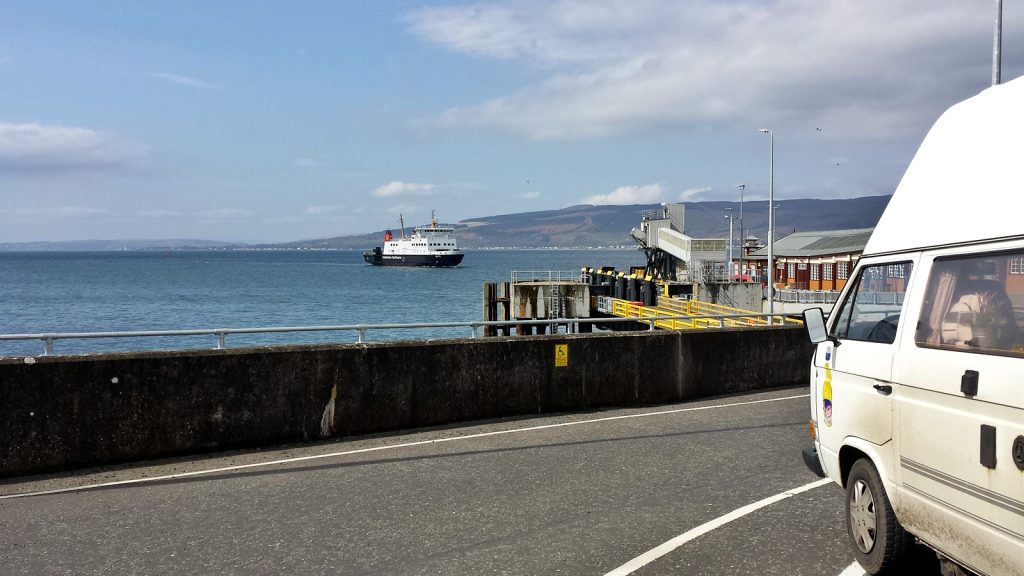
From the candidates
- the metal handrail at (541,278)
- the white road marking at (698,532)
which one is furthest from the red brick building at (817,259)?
the white road marking at (698,532)

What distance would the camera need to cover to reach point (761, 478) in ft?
23.7

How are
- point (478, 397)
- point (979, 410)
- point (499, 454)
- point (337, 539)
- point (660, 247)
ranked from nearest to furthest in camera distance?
1. point (979, 410)
2. point (337, 539)
3. point (499, 454)
4. point (478, 397)
5. point (660, 247)

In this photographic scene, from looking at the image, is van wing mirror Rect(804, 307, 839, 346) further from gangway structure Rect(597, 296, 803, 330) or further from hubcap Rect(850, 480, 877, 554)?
gangway structure Rect(597, 296, 803, 330)

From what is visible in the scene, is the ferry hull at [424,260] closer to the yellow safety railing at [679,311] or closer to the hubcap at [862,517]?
the yellow safety railing at [679,311]

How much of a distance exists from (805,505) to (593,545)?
1964mm

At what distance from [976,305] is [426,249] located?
140002 millimetres

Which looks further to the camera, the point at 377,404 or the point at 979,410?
the point at 377,404

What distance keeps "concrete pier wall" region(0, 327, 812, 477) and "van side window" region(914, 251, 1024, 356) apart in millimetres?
6634

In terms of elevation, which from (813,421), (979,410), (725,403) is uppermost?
(979,410)

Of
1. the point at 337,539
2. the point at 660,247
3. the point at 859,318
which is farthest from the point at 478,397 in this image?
the point at 660,247

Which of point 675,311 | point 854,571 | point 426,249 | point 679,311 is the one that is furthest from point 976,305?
point 426,249

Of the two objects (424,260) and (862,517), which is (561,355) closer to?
(862,517)

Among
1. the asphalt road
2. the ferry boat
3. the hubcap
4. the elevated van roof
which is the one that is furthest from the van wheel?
the ferry boat

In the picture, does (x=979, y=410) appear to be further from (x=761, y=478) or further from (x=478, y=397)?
(x=478, y=397)
